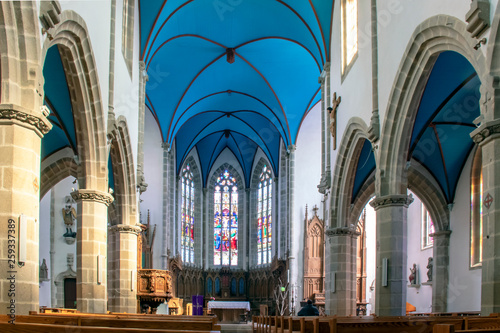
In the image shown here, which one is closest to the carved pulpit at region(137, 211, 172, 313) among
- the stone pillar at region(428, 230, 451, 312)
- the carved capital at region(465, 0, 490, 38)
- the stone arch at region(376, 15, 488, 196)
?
the stone arch at region(376, 15, 488, 196)

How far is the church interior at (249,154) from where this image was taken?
26.3ft

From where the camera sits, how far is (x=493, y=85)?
794cm

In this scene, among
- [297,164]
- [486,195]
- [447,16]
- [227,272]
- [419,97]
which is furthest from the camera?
[227,272]

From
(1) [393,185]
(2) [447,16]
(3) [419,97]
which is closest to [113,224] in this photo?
(1) [393,185]

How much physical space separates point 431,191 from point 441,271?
253cm

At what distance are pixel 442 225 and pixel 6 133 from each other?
14.6 metres

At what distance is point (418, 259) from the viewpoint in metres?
22.6

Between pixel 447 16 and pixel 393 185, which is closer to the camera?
pixel 447 16

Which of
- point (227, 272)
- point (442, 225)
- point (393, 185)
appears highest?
point (393, 185)

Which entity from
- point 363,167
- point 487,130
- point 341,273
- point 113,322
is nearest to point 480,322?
point 487,130

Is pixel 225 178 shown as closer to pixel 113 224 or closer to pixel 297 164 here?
pixel 297 164

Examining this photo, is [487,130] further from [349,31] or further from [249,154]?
[249,154]

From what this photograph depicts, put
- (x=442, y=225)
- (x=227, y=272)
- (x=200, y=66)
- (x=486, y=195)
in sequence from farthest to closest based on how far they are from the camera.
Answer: (x=227, y=272) → (x=200, y=66) → (x=442, y=225) → (x=486, y=195)

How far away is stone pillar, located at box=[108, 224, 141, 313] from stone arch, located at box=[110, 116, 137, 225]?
0.31 meters
